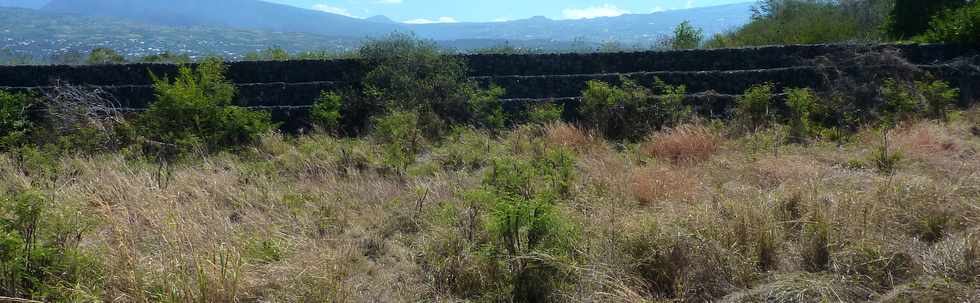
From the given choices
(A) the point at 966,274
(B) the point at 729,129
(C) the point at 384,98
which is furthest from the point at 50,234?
(B) the point at 729,129

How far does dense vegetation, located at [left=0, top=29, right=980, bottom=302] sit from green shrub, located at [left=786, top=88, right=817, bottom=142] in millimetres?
49

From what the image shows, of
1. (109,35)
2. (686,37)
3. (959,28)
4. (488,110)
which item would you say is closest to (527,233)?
(488,110)

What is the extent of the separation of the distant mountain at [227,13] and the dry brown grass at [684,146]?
264ft

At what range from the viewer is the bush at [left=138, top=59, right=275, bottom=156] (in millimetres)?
9117

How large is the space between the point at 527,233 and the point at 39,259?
9.97 feet

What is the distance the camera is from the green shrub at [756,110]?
9.77m

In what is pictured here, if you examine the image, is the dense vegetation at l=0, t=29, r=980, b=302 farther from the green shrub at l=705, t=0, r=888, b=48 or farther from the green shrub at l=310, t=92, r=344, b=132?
the green shrub at l=705, t=0, r=888, b=48

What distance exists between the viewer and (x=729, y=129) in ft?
31.3

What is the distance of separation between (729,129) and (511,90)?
4194mm

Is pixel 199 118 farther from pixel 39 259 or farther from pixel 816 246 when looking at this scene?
pixel 816 246

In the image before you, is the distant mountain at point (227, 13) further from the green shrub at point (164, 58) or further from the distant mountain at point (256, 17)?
the green shrub at point (164, 58)

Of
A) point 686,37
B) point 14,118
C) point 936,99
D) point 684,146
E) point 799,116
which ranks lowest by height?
point 14,118

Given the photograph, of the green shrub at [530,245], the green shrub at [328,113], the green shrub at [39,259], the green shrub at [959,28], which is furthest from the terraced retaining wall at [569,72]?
the green shrub at [39,259]

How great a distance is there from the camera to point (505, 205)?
4.33 metres
